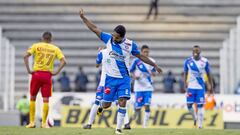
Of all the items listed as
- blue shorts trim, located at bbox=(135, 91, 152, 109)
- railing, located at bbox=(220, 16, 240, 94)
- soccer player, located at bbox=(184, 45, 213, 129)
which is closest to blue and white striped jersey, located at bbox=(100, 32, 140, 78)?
soccer player, located at bbox=(184, 45, 213, 129)

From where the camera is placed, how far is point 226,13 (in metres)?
39.8

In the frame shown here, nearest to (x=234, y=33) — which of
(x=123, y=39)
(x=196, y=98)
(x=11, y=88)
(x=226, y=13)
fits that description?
(x=226, y=13)

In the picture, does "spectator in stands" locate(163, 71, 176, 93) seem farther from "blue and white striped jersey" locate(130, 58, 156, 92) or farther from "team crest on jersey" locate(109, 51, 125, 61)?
"team crest on jersey" locate(109, 51, 125, 61)

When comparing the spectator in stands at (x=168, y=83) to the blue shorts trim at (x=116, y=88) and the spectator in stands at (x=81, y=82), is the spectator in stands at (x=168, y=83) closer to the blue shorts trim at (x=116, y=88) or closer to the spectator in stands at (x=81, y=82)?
the spectator in stands at (x=81, y=82)

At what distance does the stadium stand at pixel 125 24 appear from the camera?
131 ft

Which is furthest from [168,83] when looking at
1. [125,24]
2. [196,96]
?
[196,96]

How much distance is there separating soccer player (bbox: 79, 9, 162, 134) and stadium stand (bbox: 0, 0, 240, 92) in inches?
827

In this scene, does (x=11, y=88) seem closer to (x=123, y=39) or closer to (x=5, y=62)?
(x=5, y=62)

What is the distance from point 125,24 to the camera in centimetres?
4006

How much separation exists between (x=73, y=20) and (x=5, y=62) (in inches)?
153

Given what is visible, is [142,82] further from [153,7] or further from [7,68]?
[7,68]

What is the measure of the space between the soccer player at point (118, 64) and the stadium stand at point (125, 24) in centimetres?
2101

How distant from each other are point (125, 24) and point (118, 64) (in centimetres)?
2177

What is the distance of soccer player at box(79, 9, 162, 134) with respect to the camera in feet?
59.9
